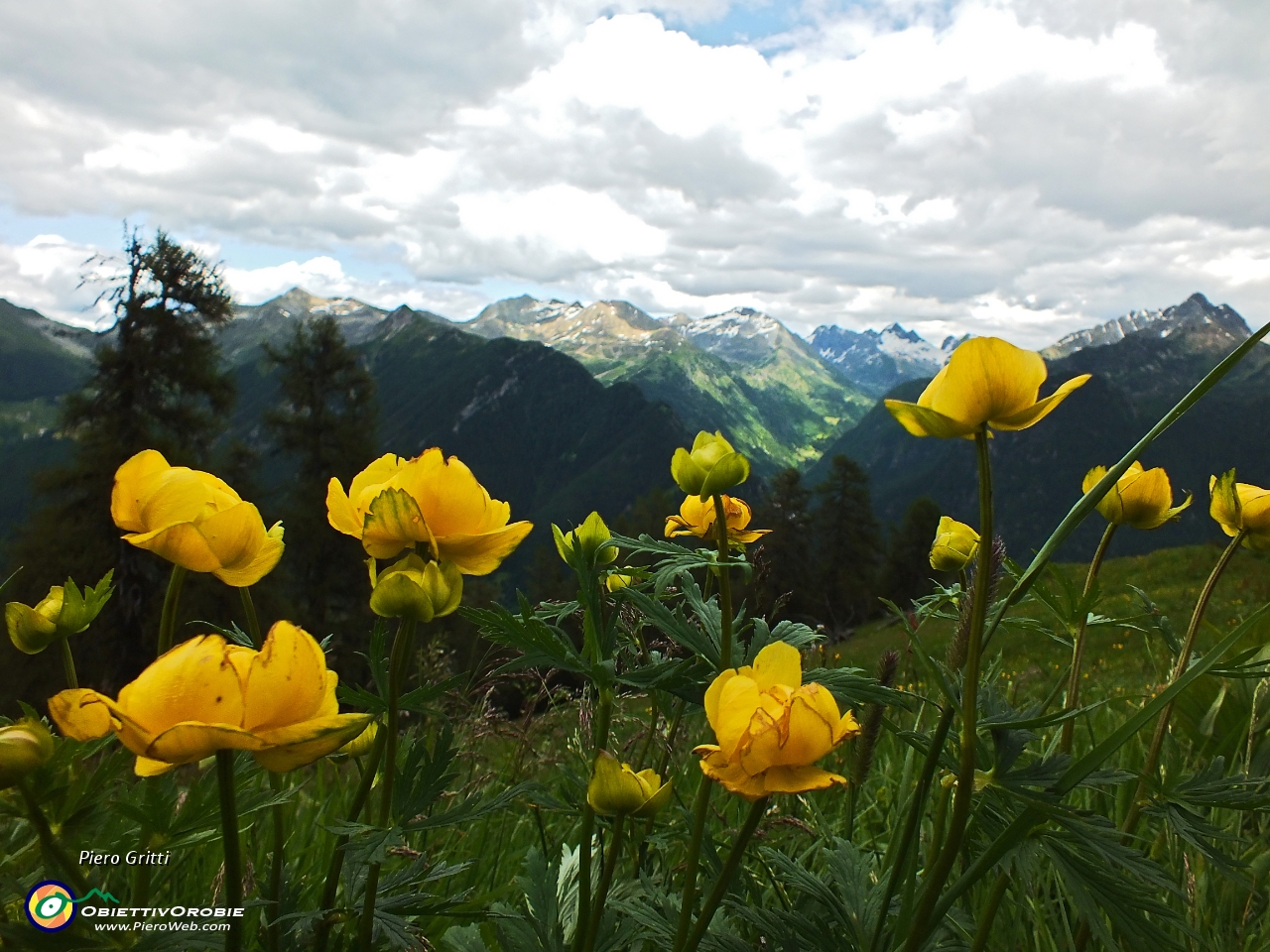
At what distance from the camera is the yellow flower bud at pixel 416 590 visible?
0.87 metres

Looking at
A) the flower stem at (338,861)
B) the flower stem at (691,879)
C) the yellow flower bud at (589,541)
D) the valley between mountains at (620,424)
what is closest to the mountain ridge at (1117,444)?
the valley between mountains at (620,424)

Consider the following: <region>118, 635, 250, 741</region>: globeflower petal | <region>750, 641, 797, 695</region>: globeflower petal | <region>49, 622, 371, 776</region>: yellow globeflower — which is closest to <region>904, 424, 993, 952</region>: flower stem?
<region>750, 641, 797, 695</region>: globeflower petal

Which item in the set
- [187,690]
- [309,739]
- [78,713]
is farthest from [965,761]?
[78,713]

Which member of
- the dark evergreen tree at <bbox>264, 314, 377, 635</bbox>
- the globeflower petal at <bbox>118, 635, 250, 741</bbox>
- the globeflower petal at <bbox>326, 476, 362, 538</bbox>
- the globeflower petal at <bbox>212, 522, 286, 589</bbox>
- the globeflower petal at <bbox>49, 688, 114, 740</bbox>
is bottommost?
the dark evergreen tree at <bbox>264, 314, 377, 635</bbox>

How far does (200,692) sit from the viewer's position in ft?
2.29

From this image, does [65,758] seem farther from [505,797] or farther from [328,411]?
[328,411]

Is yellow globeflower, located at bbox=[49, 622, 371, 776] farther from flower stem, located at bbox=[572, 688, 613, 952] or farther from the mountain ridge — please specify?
the mountain ridge

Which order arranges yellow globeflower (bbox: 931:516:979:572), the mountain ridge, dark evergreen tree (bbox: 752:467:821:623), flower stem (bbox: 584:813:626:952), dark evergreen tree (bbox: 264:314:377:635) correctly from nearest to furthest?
flower stem (bbox: 584:813:626:952), yellow globeflower (bbox: 931:516:979:572), dark evergreen tree (bbox: 264:314:377:635), dark evergreen tree (bbox: 752:467:821:623), the mountain ridge

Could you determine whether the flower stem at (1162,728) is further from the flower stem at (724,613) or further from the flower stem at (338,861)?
the flower stem at (338,861)

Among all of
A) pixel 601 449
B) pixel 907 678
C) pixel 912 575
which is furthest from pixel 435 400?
pixel 907 678

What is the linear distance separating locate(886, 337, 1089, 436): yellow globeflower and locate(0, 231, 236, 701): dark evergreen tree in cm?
1580

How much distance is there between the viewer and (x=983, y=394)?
923mm

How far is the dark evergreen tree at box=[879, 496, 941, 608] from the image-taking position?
1399 inches

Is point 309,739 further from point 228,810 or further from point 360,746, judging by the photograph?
point 360,746
